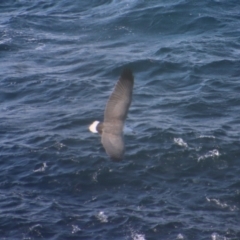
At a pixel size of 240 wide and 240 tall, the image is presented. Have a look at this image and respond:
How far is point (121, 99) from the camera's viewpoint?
44.7 feet

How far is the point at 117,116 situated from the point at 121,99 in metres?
0.47

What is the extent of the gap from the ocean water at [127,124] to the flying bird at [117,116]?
2.54 m

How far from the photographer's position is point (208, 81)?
2336 cm

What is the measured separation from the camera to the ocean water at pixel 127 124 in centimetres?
1566

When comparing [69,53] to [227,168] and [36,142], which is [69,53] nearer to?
[36,142]

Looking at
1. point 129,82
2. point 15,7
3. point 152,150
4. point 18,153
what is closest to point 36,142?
point 18,153

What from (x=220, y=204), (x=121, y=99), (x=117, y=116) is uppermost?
(x=121, y=99)

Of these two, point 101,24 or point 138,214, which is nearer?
point 138,214

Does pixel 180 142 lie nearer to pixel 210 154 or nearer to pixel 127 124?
pixel 210 154

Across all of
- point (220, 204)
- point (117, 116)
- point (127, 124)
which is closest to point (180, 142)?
point (127, 124)

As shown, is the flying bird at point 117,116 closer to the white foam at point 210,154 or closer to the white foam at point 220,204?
the white foam at point 220,204

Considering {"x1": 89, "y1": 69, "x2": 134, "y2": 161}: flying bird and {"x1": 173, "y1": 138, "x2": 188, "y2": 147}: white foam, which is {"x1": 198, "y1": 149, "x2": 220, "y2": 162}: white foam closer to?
{"x1": 173, "y1": 138, "x2": 188, "y2": 147}: white foam

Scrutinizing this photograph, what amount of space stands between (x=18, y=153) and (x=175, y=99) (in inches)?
239

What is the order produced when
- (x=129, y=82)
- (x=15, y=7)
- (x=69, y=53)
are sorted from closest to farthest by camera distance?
(x=129, y=82)
(x=69, y=53)
(x=15, y=7)
